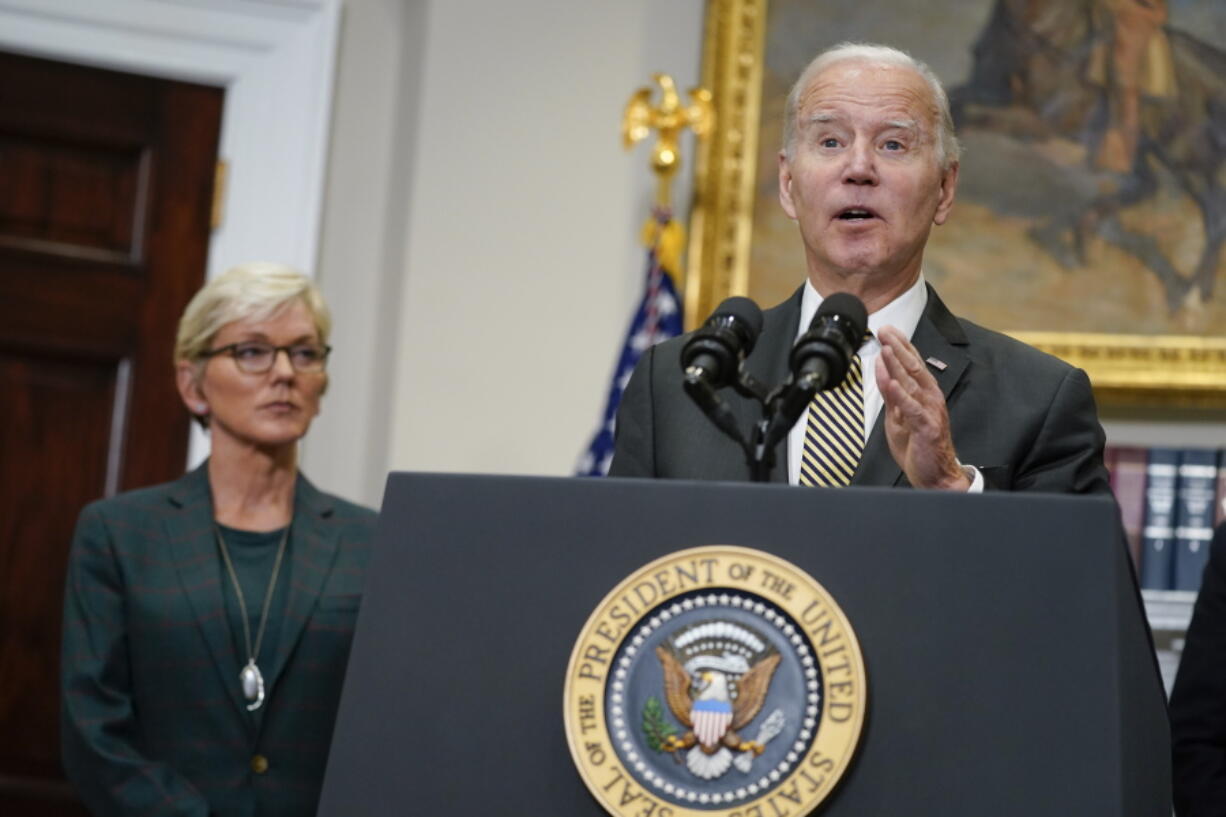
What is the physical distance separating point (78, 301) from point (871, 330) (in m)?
3.41

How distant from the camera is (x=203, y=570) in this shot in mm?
3312

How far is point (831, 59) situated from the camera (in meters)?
2.29

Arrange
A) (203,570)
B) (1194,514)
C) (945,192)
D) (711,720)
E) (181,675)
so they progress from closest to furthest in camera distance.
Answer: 1. (711,720)
2. (945,192)
3. (181,675)
4. (203,570)
5. (1194,514)

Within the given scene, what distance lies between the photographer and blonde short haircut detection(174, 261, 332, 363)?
3557mm

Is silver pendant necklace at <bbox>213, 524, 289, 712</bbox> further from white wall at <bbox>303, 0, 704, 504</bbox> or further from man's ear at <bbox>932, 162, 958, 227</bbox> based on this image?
white wall at <bbox>303, 0, 704, 504</bbox>

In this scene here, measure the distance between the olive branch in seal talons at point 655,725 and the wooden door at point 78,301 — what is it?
3.68m

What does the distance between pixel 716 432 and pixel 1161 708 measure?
643 mm

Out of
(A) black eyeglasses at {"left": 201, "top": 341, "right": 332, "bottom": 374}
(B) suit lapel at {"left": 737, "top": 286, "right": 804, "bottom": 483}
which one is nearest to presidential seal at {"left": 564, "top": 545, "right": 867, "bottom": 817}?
(B) suit lapel at {"left": 737, "top": 286, "right": 804, "bottom": 483}

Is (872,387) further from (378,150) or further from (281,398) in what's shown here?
(378,150)

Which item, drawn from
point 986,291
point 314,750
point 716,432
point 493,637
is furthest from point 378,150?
point 493,637

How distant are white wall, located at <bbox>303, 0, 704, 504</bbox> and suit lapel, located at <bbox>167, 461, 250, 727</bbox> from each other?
5.44ft

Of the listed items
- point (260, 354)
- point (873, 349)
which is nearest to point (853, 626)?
point (873, 349)

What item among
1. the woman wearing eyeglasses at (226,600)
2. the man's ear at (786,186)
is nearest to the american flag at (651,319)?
the woman wearing eyeglasses at (226,600)

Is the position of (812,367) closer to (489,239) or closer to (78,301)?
(489,239)
